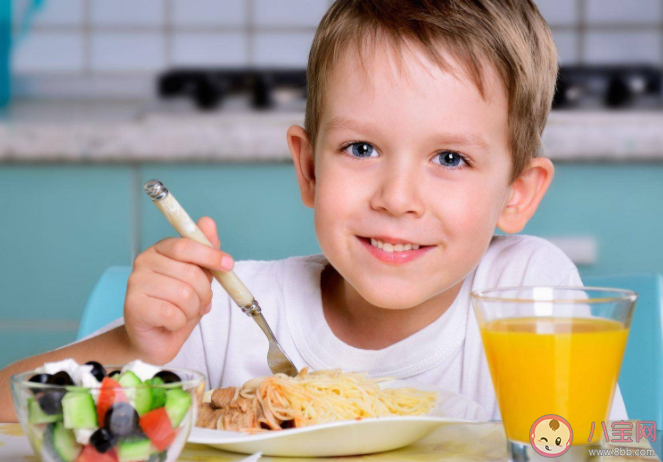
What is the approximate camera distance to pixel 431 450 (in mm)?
664

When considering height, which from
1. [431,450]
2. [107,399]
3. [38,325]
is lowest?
[38,325]

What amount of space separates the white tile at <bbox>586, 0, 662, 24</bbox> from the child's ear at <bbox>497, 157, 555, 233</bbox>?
1643 mm

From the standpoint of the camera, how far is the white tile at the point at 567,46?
260 centimetres

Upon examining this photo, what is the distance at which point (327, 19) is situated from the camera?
3.63 feet

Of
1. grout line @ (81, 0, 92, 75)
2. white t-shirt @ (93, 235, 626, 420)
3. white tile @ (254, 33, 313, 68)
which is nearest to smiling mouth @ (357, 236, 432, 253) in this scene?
white t-shirt @ (93, 235, 626, 420)

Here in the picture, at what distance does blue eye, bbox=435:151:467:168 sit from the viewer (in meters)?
0.98

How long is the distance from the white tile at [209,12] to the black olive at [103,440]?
2.30 m

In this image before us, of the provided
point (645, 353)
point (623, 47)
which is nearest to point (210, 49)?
point (623, 47)

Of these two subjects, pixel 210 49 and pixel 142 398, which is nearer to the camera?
pixel 142 398

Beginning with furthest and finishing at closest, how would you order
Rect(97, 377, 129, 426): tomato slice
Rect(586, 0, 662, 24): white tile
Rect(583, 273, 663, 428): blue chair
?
Rect(586, 0, 662, 24): white tile
Rect(583, 273, 663, 428): blue chair
Rect(97, 377, 129, 426): tomato slice

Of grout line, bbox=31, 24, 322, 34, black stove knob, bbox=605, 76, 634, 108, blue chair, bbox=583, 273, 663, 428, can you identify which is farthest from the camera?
grout line, bbox=31, 24, 322, 34

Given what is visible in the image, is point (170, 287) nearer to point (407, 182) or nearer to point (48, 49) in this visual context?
point (407, 182)

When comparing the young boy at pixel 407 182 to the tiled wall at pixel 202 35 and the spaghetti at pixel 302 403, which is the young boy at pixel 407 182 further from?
the tiled wall at pixel 202 35

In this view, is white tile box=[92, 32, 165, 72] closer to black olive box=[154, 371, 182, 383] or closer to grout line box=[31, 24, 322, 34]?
grout line box=[31, 24, 322, 34]
